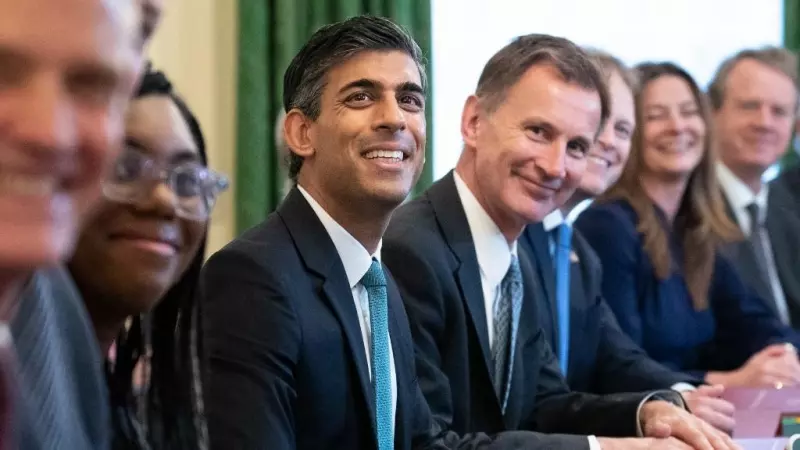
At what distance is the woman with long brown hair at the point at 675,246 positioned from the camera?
239 centimetres

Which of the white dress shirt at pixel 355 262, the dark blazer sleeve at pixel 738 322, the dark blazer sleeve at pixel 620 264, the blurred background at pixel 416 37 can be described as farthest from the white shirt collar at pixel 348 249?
the blurred background at pixel 416 37

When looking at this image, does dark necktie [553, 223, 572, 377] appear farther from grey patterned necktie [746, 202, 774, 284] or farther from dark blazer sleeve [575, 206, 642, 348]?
grey patterned necktie [746, 202, 774, 284]

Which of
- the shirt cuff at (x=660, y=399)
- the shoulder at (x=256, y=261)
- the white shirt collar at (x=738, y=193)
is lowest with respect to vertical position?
the shirt cuff at (x=660, y=399)

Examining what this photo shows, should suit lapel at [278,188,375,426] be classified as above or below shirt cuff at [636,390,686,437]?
above

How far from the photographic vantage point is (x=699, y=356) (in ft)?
8.13

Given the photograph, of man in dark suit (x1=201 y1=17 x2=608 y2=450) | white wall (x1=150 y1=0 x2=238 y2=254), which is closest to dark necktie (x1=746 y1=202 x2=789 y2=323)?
man in dark suit (x1=201 y1=17 x2=608 y2=450)

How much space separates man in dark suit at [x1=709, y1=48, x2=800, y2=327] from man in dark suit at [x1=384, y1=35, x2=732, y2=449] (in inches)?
44.2

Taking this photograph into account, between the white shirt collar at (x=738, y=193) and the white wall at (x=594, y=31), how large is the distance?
56 cm

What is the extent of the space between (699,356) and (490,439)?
1.17 meters

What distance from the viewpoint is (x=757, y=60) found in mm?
2949

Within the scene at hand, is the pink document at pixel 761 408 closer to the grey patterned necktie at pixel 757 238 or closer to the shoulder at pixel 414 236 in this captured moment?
the shoulder at pixel 414 236

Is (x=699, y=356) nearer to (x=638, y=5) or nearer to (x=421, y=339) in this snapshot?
(x=421, y=339)

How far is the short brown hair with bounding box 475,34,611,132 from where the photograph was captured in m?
1.81

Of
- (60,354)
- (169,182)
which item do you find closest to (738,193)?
(169,182)
